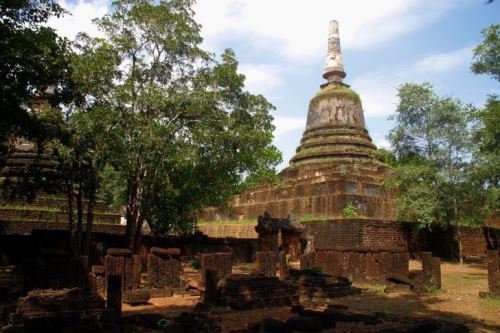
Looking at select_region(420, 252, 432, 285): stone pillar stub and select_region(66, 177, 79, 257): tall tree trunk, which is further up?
select_region(66, 177, 79, 257): tall tree trunk

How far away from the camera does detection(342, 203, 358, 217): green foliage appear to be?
19.2 meters

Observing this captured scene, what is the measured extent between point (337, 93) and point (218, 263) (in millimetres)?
17169

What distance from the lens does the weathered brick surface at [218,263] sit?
10.7m

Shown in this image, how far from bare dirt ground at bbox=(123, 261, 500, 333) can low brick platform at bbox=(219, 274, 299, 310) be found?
0.35 meters

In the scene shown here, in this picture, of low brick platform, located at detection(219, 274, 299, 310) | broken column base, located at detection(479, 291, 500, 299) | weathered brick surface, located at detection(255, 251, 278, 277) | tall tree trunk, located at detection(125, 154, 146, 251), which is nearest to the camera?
low brick platform, located at detection(219, 274, 299, 310)

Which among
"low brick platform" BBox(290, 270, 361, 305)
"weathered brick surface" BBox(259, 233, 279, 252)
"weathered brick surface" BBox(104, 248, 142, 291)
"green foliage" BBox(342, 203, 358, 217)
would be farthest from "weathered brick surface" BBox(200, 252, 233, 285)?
"green foliage" BBox(342, 203, 358, 217)

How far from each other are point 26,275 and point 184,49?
286 inches

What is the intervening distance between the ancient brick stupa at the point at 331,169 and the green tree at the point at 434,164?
7.56ft

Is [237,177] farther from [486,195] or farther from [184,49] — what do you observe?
[486,195]

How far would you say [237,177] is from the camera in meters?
15.1

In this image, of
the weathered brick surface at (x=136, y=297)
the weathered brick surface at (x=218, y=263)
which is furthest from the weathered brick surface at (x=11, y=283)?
the weathered brick surface at (x=218, y=263)

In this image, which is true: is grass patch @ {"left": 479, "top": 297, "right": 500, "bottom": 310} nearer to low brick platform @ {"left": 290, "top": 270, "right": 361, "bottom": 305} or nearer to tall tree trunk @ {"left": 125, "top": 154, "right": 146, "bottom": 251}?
low brick platform @ {"left": 290, "top": 270, "right": 361, "bottom": 305}

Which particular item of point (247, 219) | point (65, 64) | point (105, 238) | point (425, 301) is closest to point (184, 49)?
point (65, 64)

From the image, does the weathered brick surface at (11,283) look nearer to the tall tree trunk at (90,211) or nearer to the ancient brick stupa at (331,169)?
the tall tree trunk at (90,211)
